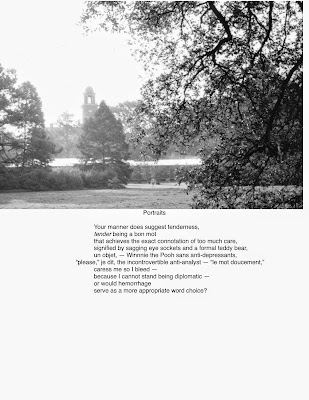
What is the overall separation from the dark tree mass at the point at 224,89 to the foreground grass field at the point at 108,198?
12.5 inches

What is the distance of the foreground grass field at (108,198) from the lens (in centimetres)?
534

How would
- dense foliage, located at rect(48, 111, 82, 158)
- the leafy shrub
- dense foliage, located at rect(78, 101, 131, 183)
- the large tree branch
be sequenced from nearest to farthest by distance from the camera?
the large tree branch → dense foliage, located at rect(78, 101, 131, 183) → dense foliage, located at rect(48, 111, 82, 158) → the leafy shrub

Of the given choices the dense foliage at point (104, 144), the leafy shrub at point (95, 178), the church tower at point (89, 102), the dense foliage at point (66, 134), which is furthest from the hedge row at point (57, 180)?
the church tower at point (89, 102)

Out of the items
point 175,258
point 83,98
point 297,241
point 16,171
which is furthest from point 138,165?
point 297,241

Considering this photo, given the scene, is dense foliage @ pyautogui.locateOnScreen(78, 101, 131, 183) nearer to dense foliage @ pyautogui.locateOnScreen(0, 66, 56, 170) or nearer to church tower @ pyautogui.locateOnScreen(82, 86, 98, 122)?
church tower @ pyautogui.locateOnScreen(82, 86, 98, 122)

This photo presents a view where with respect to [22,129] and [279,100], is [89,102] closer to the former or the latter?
[22,129]

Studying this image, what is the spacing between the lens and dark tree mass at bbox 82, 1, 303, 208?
5.21 m

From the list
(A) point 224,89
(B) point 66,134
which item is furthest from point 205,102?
(B) point 66,134

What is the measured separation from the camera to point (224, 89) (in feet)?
17.9

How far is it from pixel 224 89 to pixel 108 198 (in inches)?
99.9

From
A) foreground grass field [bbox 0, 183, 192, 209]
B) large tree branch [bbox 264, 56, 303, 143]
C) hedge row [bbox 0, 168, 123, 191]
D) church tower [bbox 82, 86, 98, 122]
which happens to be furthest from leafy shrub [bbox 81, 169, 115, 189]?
large tree branch [bbox 264, 56, 303, 143]

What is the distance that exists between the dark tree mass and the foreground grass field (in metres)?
0.32

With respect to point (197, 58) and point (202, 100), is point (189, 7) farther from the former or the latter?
point (202, 100)

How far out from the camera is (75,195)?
609 cm
